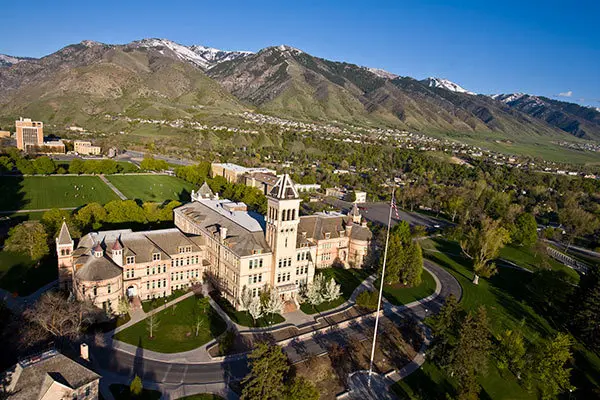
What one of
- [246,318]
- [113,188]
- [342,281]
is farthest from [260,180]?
[246,318]

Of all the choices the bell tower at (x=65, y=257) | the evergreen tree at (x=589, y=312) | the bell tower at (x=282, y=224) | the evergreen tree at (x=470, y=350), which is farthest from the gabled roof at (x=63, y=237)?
the evergreen tree at (x=589, y=312)

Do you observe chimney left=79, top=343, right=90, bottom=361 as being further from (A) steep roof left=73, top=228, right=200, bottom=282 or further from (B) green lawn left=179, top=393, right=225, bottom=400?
(A) steep roof left=73, top=228, right=200, bottom=282

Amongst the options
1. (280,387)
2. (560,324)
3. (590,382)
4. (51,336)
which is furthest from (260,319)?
(560,324)

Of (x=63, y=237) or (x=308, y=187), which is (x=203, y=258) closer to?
(x=63, y=237)

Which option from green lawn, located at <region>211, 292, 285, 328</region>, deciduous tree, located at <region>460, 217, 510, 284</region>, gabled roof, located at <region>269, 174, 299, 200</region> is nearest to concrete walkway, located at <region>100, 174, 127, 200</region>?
green lawn, located at <region>211, 292, 285, 328</region>

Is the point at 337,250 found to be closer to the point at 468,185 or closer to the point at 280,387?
the point at 280,387
